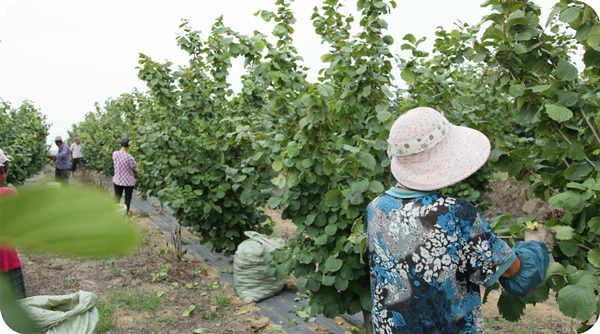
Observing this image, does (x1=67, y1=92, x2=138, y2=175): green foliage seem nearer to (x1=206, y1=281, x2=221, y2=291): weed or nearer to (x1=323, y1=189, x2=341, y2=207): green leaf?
(x1=206, y1=281, x2=221, y2=291): weed

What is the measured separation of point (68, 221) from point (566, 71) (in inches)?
71.6

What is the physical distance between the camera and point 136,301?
14.1ft

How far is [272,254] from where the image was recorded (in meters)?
3.58

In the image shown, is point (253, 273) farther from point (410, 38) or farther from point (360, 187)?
point (410, 38)

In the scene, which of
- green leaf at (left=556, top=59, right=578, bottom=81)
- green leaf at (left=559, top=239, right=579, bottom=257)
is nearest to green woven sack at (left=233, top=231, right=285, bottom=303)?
green leaf at (left=559, top=239, right=579, bottom=257)

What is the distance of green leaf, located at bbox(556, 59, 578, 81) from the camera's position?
4.88ft

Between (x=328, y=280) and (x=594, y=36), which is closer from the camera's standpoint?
(x=594, y=36)

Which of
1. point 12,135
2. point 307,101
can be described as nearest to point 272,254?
point 307,101

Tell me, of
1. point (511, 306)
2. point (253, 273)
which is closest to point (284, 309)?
point (253, 273)

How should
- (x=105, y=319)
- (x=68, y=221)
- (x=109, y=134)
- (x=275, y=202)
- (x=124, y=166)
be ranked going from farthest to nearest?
(x=109, y=134) < (x=124, y=166) < (x=105, y=319) < (x=275, y=202) < (x=68, y=221)

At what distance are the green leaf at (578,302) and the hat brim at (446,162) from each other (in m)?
0.52

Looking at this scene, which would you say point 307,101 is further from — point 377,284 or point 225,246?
point 225,246

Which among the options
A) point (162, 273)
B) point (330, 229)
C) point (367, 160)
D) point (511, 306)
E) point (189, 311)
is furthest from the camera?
point (162, 273)

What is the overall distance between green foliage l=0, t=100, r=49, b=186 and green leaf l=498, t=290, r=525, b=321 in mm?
5810
